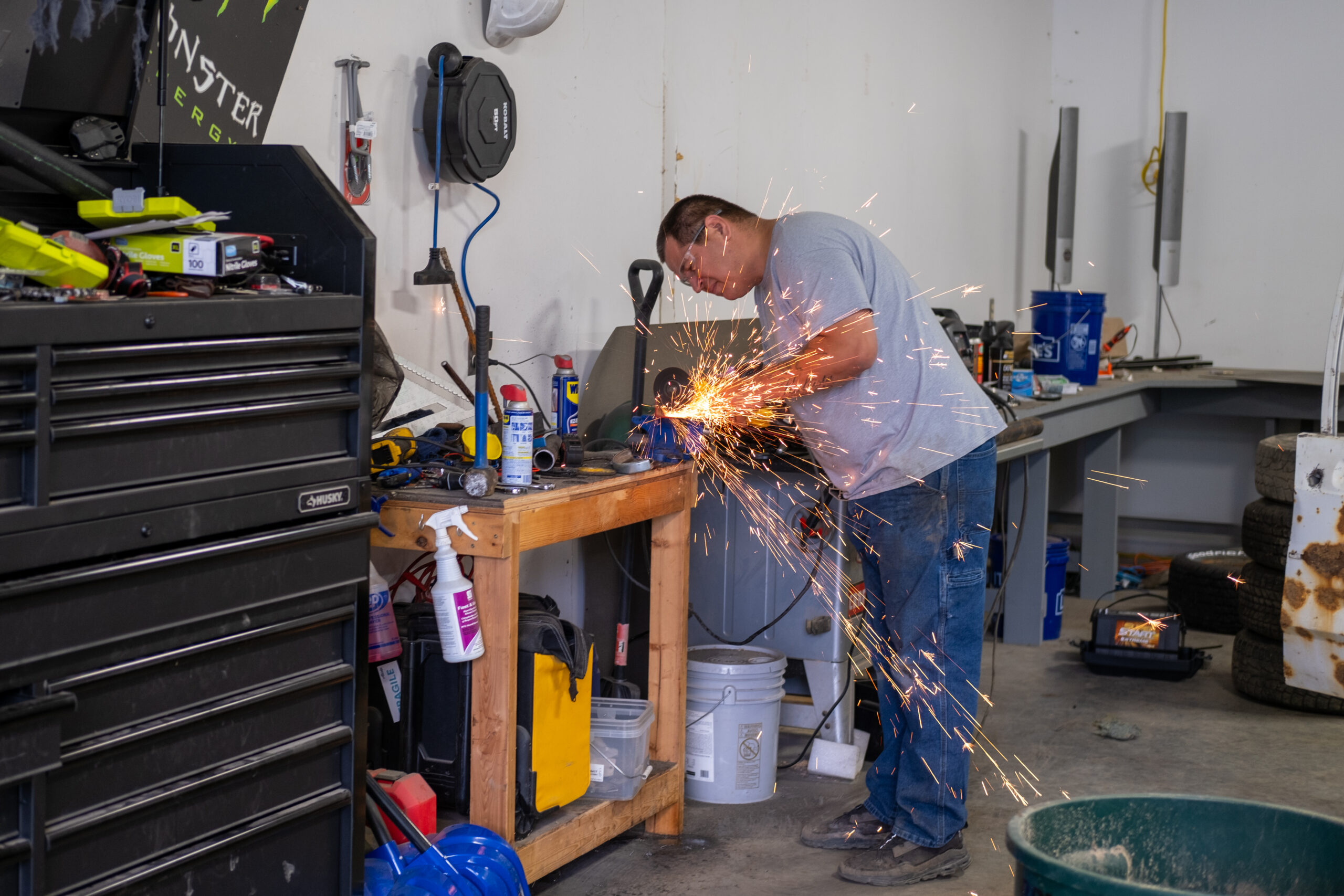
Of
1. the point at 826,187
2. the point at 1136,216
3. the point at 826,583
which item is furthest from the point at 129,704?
the point at 1136,216

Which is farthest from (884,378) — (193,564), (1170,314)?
(1170,314)

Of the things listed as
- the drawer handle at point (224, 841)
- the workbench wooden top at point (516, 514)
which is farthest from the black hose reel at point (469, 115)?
the drawer handle at point (224, 841)

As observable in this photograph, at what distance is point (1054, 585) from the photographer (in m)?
4.80

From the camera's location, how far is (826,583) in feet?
11.0

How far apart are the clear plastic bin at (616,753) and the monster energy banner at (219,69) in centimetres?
132

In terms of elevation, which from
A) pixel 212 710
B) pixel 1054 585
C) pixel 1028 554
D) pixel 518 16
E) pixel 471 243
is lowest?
pixel 1054 585

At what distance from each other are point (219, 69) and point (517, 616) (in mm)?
1059

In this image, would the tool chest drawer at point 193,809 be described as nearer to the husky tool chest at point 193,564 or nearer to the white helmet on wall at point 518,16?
the husky tool chest at point 193,564

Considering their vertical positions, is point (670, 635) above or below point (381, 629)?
below

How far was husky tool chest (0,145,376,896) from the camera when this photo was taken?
145cm

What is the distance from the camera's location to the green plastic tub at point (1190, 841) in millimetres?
1497

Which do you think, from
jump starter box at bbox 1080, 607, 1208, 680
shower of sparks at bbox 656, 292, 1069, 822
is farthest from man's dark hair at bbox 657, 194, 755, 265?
jump starter box at bbox 1080, 607, 1208, 680

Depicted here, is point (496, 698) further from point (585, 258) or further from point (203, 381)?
point (585, 258)

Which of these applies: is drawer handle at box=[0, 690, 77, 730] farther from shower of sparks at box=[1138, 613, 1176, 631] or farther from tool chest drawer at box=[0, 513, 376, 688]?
shower of sparks at box=[1138, 613, 1176, 631]
